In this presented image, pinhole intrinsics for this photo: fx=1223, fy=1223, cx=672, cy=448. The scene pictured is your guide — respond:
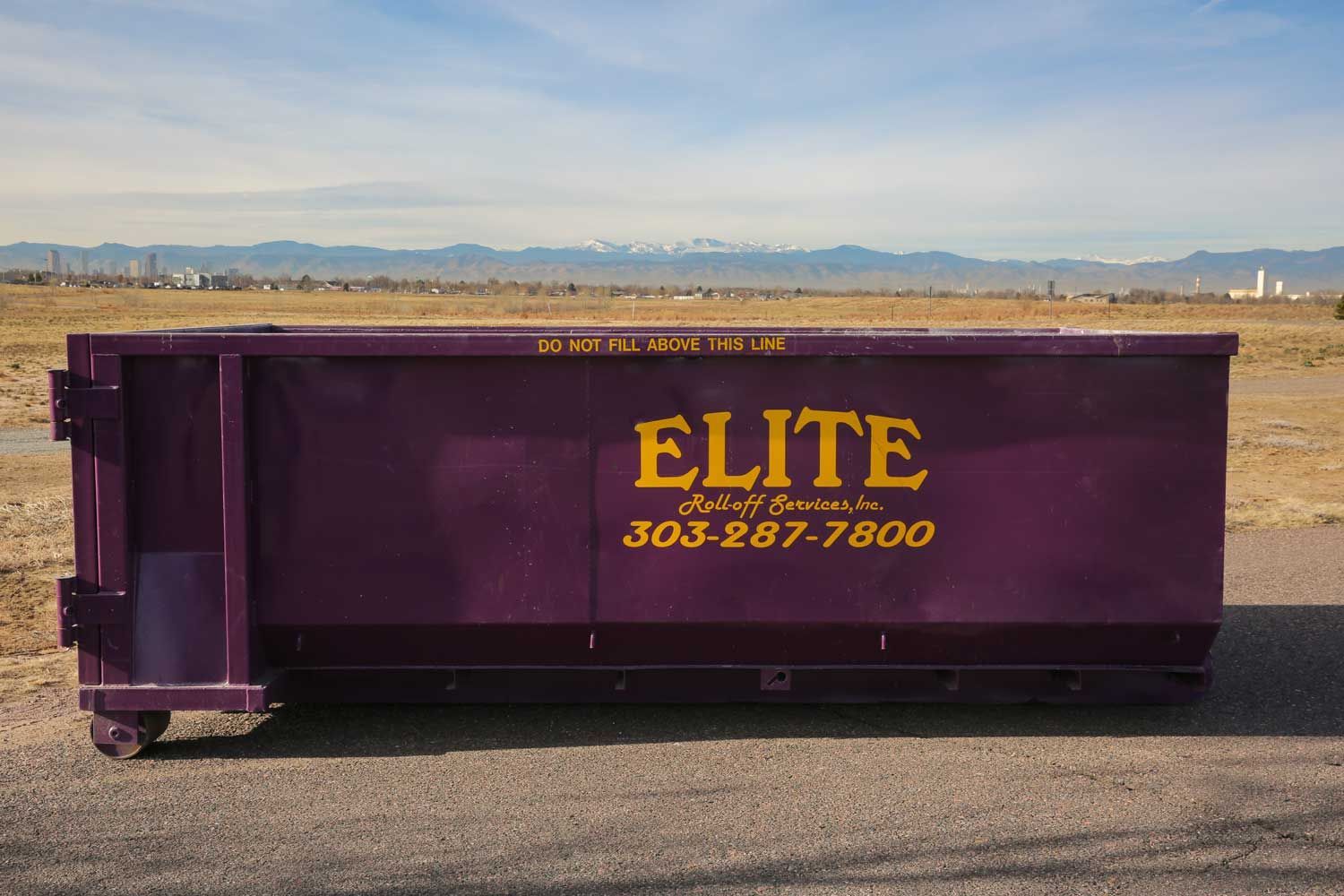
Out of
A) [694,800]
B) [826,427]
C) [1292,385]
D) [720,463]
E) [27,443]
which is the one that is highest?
[826,427]

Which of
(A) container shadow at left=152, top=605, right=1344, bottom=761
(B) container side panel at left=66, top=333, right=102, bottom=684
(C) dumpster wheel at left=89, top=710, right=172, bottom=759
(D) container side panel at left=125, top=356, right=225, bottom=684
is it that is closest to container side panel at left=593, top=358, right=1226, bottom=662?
(A) container shadow at left=152, top=605, right=1344, bottom=761

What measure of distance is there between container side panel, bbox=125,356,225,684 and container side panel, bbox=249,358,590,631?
0.23 metres

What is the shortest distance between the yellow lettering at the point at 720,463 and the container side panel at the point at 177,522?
94.2 inches

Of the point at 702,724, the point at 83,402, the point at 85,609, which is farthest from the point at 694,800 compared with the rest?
the point at 83,402

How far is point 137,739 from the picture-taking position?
5.87 m

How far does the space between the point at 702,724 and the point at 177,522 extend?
281 centimetres

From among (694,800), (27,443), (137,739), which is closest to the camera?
(694,800)

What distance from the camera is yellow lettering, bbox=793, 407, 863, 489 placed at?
609cm

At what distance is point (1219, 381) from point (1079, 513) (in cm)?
94

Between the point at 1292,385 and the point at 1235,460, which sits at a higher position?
the point at 1292,385

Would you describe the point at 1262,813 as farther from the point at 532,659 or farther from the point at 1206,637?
the point at 532,659

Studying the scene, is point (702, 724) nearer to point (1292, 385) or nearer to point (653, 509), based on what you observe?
point (653, 509)

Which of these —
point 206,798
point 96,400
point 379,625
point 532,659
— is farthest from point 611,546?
point 96,400

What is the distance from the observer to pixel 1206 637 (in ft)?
20.4
